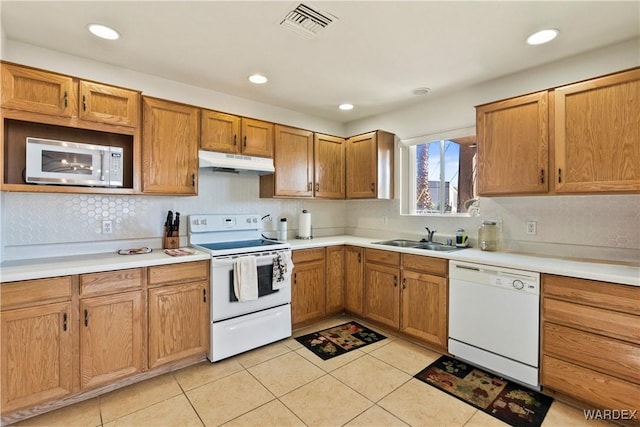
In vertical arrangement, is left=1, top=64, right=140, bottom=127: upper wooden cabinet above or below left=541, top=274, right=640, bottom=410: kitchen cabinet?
above

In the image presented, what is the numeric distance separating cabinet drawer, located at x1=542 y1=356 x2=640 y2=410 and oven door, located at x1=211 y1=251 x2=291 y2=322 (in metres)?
2.14

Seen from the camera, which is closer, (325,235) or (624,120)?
(624,120)

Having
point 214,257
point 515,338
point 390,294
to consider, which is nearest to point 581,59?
point 515,338

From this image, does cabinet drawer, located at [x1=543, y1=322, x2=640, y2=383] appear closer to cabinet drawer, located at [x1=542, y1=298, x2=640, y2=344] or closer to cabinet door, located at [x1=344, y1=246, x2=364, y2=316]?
cabinet drawer, located at [x1=542, y1=298, x2=640, y2=344]

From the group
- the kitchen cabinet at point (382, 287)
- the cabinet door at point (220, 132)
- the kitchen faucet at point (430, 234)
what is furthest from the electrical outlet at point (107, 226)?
the kitchen faucet at point (430, 234)

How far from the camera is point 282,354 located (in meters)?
2.71

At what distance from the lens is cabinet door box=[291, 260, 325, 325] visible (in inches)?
123

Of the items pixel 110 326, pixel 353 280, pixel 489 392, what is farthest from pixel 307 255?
pixel 489 392

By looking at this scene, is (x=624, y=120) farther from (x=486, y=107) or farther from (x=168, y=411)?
(x=168, y=411)

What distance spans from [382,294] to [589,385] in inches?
64.6

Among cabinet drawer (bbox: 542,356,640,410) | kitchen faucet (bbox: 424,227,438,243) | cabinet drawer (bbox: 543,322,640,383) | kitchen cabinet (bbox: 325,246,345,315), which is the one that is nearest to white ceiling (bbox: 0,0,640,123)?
kitchen faucet (bbox: 424,227,438,243)

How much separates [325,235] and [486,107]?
2380 millimetres

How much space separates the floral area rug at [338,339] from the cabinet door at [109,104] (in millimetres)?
2455

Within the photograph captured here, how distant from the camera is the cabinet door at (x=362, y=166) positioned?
360 centimetres
